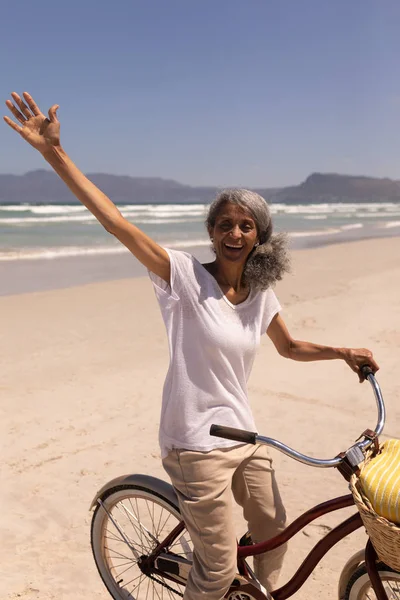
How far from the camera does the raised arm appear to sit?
2.24 metres

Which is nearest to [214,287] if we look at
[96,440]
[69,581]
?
[69,581]

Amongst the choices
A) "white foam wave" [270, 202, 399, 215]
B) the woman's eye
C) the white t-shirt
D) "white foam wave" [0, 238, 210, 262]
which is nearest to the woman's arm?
the white t-shirt

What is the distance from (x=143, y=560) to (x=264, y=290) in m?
1.35

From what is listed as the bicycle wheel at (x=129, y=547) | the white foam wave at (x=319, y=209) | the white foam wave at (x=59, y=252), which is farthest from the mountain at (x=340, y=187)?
the bicycle wheel at (x=129, y=547)

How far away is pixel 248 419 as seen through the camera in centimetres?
246

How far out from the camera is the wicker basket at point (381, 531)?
1.76 meters

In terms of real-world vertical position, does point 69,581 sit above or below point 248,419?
below

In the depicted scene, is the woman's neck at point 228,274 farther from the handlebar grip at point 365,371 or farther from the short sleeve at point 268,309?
the handlebar grip at point 365,371

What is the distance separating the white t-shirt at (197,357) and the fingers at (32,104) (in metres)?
0.70

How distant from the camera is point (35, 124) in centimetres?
233

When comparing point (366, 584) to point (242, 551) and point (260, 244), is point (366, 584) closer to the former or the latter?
point (242, 551)

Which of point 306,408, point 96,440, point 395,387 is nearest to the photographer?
point 96,440

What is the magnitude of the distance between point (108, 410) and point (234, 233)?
352 centimetres

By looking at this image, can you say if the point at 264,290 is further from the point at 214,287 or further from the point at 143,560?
the point at 143,560
